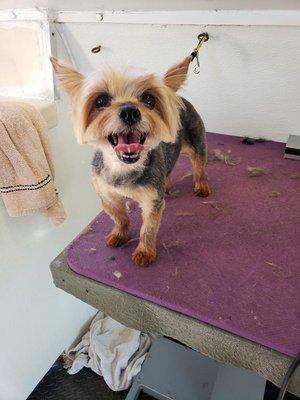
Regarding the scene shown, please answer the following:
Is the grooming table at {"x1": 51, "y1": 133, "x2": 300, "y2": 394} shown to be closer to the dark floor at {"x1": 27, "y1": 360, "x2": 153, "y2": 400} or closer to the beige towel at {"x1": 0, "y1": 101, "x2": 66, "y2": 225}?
the beige towel at {"x1": 0, "y1": 101, "x2": 66, "y2": 225}

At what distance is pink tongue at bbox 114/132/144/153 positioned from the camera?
0.63 meters

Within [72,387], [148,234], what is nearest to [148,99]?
[148,234]

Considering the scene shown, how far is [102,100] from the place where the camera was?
634mm

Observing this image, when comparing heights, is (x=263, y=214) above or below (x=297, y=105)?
below

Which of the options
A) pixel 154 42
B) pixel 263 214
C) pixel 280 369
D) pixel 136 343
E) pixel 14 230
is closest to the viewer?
pixel 280 369

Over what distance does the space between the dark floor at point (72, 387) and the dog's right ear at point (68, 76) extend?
→ 46.3 inches

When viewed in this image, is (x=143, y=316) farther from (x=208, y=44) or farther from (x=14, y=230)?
(x=208, y=44)

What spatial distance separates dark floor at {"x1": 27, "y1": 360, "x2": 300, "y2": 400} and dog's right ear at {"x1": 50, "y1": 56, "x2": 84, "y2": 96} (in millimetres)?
1176

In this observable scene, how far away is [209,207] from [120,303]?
1.31ft

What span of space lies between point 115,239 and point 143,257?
11 centimetres

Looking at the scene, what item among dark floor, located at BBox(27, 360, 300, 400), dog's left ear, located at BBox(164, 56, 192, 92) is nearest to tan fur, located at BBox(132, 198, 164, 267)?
dog's left ear, located at BBox(164, 56, 192, 92)

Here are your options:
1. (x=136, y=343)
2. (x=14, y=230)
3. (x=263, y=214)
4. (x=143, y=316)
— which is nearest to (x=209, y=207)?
(x=263, y=214)

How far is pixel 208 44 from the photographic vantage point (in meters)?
1.15

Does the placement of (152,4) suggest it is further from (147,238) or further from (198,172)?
(147,238)
